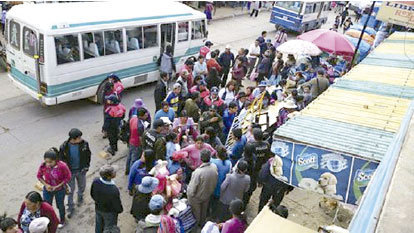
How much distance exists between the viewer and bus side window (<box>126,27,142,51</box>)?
1041cm

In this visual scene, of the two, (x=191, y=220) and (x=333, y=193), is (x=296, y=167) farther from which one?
(x=191, y=220)

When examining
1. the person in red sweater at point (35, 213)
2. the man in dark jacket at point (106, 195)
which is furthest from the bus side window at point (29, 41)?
the person in red sweater at point (35, 213)

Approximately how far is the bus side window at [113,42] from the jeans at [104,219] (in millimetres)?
5677

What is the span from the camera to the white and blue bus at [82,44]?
8.66 metres

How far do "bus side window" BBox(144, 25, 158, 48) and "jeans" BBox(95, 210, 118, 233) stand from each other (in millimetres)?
6629

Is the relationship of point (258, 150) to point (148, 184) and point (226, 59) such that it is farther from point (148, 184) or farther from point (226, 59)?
point (226, 59)

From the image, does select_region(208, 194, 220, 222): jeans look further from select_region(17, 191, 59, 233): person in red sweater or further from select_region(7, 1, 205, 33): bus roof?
select_region(7, 1, 205, 33): bus roof

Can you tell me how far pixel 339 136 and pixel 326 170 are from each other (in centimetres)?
48

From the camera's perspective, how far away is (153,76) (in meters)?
11.6

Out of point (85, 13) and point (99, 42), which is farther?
point (99, 42)

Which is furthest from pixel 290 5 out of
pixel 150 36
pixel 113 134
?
pixel 113 134

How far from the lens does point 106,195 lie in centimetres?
491

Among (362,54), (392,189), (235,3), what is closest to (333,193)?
(392,189)

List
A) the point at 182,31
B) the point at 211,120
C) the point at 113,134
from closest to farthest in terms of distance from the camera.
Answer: the point at 211,120
the point at 113,134
the point at 182,31
